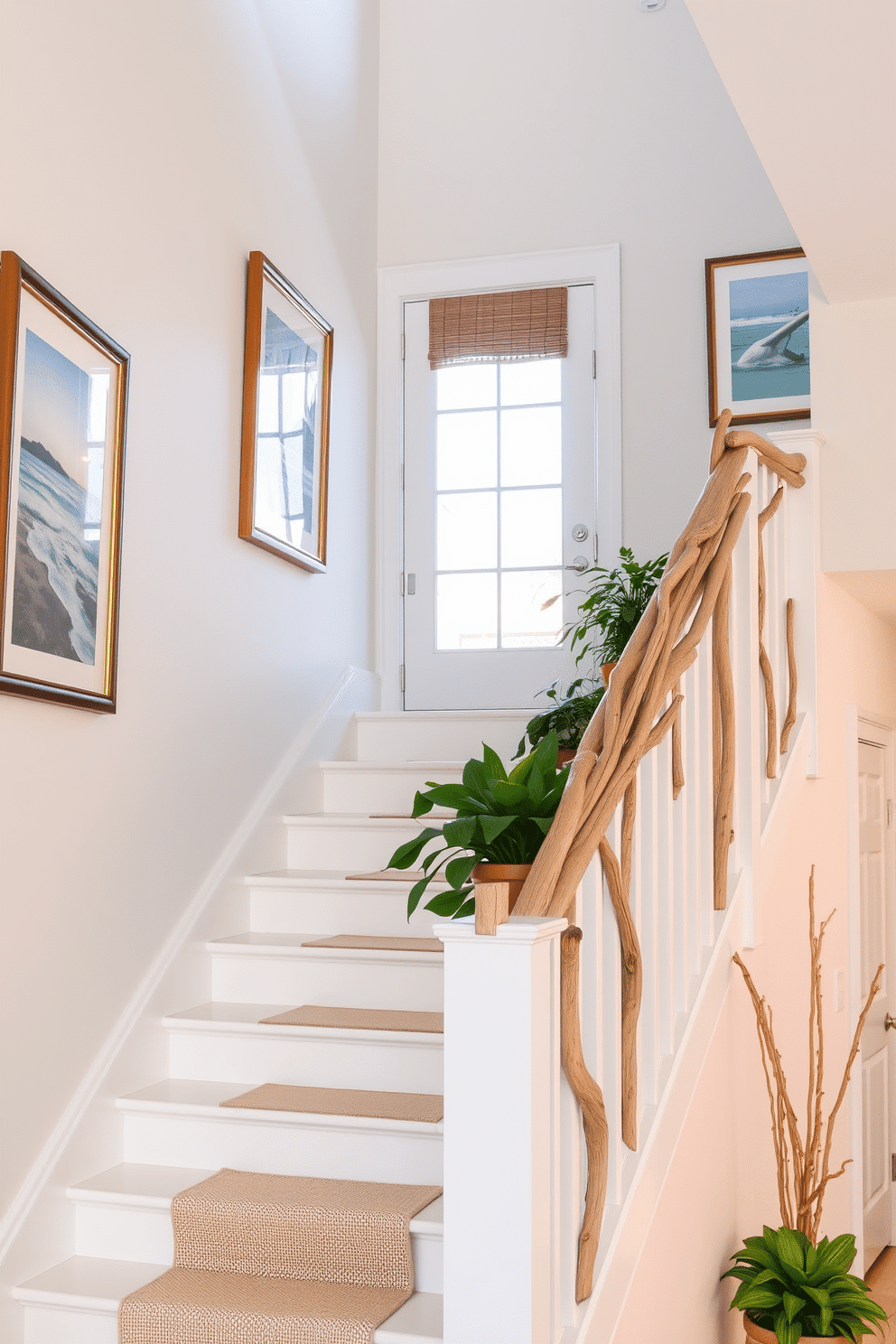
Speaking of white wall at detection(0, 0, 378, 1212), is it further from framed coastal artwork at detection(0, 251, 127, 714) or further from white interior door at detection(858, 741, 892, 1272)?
white interior door at detection(858, 741, 892, 1272)

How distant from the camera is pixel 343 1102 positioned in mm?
2617

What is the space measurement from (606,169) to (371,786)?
2572 millimetres

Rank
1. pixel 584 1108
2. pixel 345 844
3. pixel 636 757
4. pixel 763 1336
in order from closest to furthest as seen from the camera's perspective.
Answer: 1. pixel 584 1108
2. pixel 636 757
3. pixel 763 1336
4. pixel 345 844

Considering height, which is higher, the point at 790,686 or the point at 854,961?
the point at 790,686

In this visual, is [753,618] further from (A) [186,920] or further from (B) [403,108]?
(B) [403,108]

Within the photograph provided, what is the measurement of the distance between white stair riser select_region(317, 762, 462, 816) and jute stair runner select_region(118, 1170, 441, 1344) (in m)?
1.53

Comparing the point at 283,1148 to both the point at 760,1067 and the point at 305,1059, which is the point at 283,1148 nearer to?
the point at 305,1059

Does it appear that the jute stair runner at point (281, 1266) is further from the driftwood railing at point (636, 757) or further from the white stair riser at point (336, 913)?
the white stair riser at point (336, 913)

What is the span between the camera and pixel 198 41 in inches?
134

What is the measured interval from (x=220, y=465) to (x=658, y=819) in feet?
6.19

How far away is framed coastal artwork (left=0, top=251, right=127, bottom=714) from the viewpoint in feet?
7.95

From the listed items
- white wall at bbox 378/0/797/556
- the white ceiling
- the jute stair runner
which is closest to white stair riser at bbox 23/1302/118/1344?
the jute stair runner

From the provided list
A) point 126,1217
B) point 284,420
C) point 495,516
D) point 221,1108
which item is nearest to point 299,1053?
point 221,1108

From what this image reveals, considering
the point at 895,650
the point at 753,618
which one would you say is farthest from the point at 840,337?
the point at 895,650
